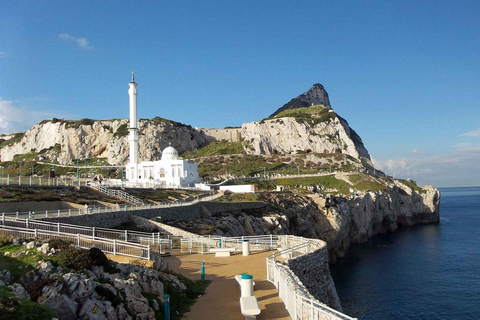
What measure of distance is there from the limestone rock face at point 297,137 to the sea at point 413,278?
86.9m

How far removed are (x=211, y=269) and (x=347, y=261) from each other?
1600 inches

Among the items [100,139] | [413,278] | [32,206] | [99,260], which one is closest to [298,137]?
[100,139]

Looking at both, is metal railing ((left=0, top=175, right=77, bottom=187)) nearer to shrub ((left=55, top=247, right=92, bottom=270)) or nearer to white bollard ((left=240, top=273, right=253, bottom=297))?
shrub ((left=55, top=247, right=92, bottom=270))

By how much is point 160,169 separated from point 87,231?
5658cm

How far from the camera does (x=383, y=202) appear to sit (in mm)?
82562

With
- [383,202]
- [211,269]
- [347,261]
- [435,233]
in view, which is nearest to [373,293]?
[347,261]

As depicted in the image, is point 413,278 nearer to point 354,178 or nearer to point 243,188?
point 243,188

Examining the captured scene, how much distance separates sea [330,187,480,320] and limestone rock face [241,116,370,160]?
86874 millimetres

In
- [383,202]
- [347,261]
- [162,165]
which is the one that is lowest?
[347,261]

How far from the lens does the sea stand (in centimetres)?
3189

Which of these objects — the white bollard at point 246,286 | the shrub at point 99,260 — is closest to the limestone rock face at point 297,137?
the white bollard at point 246,286

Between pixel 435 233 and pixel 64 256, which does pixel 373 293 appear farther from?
pixel 435 233

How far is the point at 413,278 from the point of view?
4059 cm

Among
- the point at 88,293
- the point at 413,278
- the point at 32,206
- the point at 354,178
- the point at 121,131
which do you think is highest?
the point at 121,131
